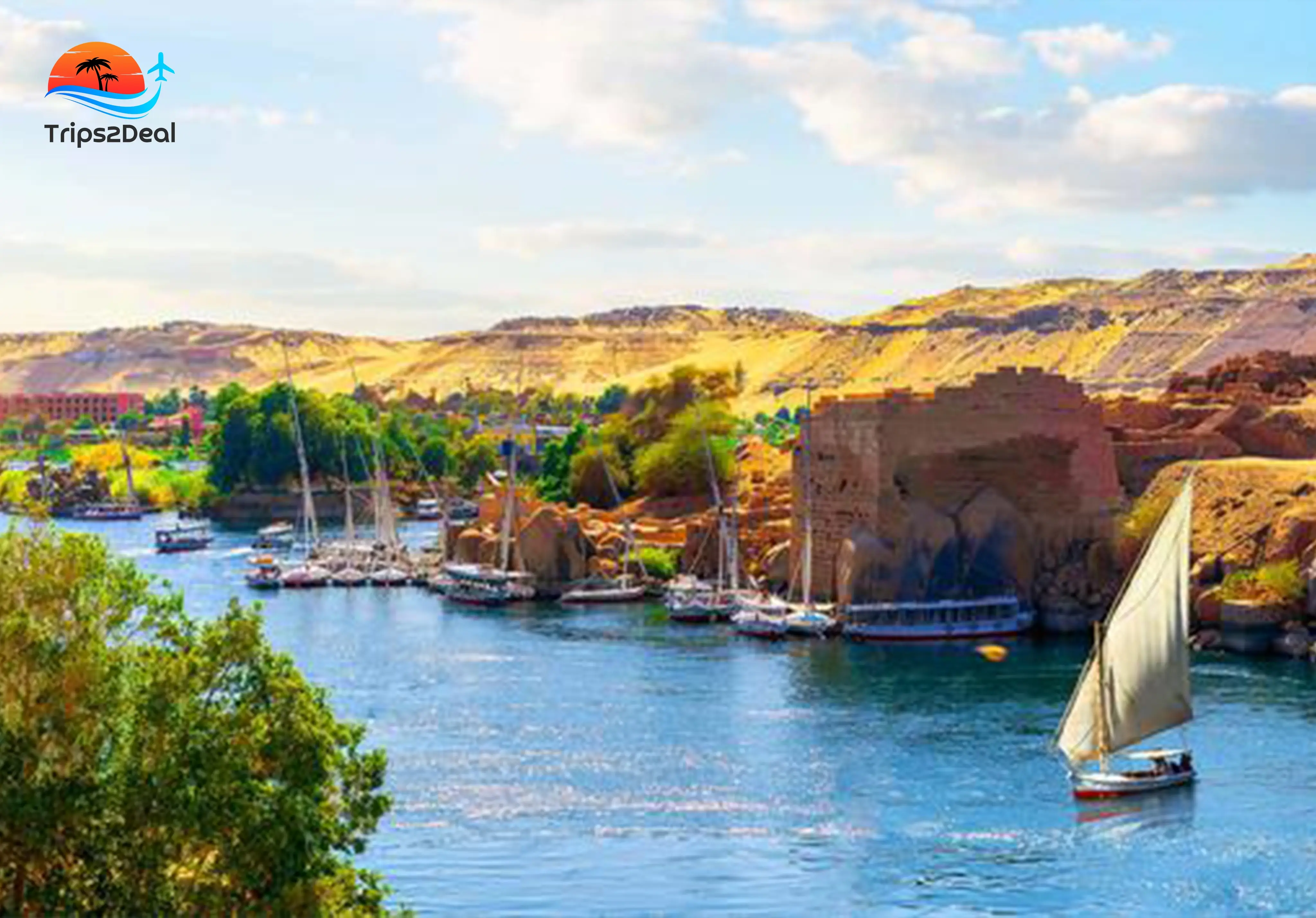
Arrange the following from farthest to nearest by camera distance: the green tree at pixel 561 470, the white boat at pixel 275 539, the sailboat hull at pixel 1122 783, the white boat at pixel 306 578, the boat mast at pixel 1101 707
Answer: the white boat at pixel 275 539
the green tree at pixel 561 470
the white boat at pixel 306 578
the boat mast at pixel 1101 707
the sailboat hull at pixel 1122 783

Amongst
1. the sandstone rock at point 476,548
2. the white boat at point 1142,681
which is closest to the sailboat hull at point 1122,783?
the white boat at point 1142,681

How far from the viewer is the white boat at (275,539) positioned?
87.1 m

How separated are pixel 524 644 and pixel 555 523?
12.9 m

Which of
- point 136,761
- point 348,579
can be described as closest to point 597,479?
point 348,579

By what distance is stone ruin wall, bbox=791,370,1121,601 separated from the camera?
191 feet

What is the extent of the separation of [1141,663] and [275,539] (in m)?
57.2

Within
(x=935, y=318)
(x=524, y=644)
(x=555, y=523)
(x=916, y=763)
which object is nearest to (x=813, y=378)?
(x=935, y=318)

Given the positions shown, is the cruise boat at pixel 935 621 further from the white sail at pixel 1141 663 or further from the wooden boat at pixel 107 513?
the wooden boat at pixel 107 513

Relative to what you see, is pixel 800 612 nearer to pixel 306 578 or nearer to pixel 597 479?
pixel 306 578

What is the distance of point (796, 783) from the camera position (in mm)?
37562

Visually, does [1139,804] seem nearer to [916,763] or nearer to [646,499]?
[916,763]

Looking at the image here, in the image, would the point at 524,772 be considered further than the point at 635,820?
Yes

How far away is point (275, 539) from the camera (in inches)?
3509

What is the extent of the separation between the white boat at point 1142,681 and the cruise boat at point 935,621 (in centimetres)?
1785
